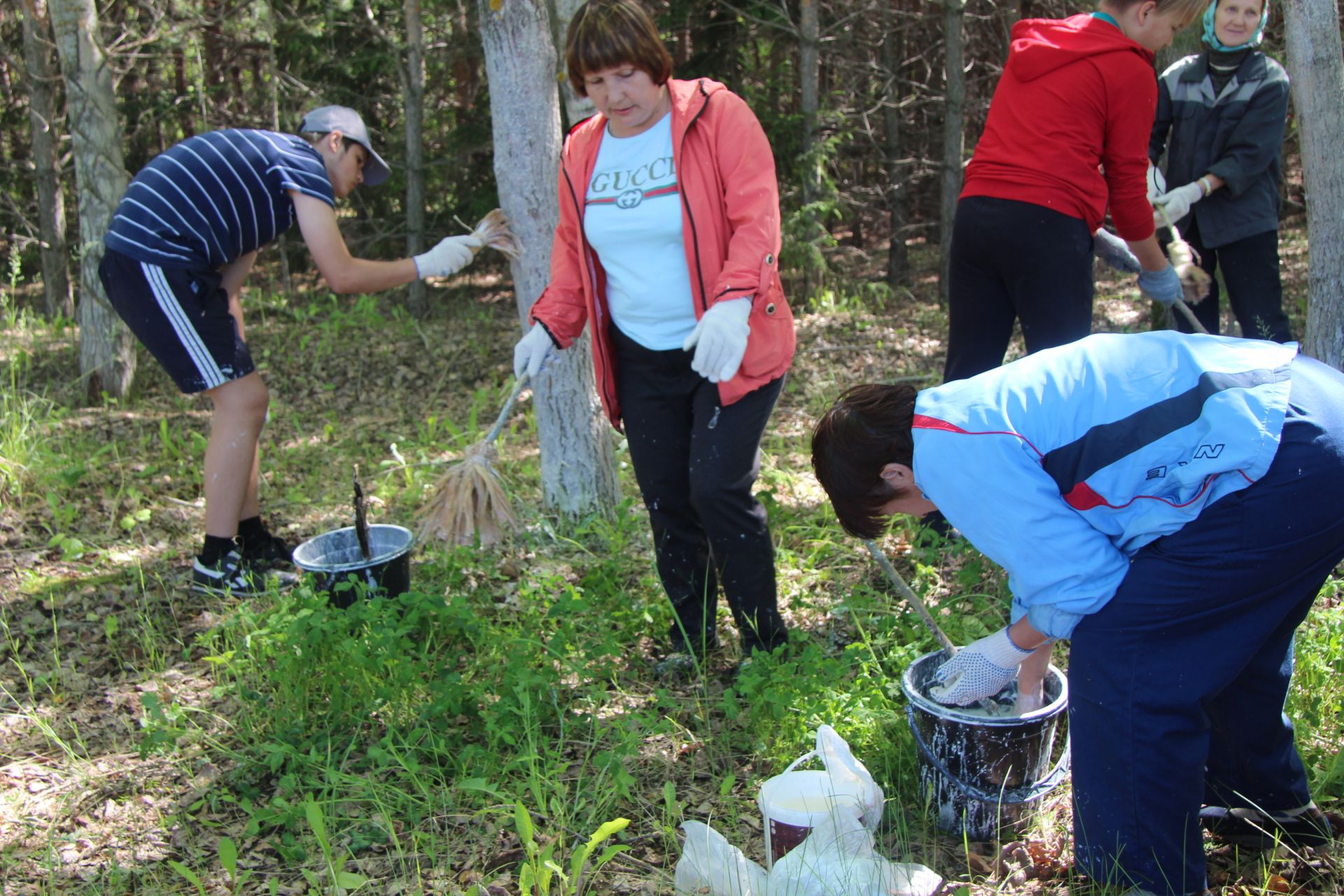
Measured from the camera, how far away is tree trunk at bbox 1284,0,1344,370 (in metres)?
3.48

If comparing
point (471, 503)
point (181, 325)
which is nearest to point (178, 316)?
point (181, 325)

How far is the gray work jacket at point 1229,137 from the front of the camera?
420 cm

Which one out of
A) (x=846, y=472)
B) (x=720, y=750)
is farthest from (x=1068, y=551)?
(x=720, y=750)

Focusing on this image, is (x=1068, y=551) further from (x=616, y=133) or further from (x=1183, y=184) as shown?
(x=1183, y=184)

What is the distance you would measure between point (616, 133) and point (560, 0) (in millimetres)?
2815

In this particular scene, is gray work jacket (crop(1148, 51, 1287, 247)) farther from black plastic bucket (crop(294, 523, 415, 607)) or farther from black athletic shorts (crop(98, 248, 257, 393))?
black athletic shorts (crop(98, 248, 257, 393))

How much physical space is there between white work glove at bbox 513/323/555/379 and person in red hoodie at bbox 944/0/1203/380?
147 centimetres

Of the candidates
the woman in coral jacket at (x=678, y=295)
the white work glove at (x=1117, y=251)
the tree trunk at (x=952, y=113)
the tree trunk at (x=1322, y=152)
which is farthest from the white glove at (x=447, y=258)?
the tree trunk at (x=952, y=113)

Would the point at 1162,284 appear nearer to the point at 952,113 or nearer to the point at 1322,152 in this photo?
the point at 1322,152

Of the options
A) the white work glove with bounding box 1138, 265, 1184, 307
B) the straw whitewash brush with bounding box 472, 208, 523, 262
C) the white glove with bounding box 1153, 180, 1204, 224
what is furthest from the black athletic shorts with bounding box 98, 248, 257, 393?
the white glove with bounding box 1153, 180, 1204, 224

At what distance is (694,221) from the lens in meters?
2.76

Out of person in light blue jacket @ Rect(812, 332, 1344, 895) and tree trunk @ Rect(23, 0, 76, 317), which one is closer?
person in light blue jacket @ Rect(812, 332, 1344, 895)

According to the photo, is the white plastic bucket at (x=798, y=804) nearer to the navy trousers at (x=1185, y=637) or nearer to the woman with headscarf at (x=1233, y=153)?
the navy trousers at (x=1185, y=637)

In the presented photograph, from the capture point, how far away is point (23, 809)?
9.10 feet
